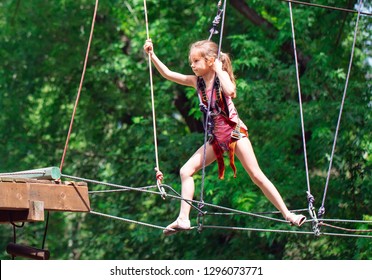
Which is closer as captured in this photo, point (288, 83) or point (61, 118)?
point (288, 83)

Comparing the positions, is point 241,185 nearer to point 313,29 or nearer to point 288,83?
point 288,83

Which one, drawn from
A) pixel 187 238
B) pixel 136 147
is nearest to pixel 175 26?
pixel 136 147

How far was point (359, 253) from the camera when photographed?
905 cm

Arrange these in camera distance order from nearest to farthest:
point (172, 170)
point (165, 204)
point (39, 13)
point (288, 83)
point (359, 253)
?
point (359, 253)
point (288, 83)
point (172, 170)
point (165, 204)
point (39, 13)

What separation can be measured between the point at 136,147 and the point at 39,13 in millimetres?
2018

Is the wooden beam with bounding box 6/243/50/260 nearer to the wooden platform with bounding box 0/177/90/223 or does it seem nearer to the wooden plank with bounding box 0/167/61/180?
the wooden platform with bounding box 0/177/90/223

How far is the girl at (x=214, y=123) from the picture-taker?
5.62m

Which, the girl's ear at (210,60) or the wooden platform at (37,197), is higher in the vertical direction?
the girl's ear at (210,60)

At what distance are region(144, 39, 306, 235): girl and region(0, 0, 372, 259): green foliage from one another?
3495mm

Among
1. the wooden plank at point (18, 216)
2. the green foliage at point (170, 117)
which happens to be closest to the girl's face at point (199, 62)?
the wooden plank at point (18, 216)

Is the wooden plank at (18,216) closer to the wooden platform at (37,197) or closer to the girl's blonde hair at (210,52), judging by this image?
the wooden platform at (37,197)

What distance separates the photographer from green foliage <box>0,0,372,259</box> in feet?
31.4

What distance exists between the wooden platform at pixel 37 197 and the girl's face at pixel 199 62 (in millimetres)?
884

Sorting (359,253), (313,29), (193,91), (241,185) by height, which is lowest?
(359,253)
